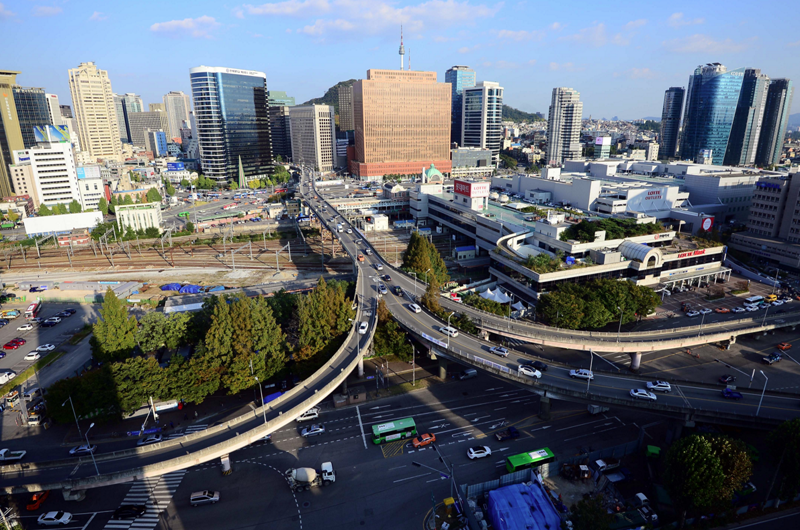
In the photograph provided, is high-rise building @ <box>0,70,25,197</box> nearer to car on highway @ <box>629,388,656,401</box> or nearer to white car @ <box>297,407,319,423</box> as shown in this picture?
white car @ <box>297,407,319,423</box>

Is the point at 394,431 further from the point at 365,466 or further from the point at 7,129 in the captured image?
the point at 7,129

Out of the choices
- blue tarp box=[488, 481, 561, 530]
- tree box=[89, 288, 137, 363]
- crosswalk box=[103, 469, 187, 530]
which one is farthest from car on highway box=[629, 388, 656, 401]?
tree box=[89, 288, 137, 363]

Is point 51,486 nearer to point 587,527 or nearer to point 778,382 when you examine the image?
point 587,527

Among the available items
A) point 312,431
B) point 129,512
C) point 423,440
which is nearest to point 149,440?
point 129,512

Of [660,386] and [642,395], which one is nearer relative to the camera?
[642,395]

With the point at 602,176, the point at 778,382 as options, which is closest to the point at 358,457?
the point at 778,382

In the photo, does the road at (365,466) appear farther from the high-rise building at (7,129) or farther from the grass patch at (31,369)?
the high-rise building at (7,129)
